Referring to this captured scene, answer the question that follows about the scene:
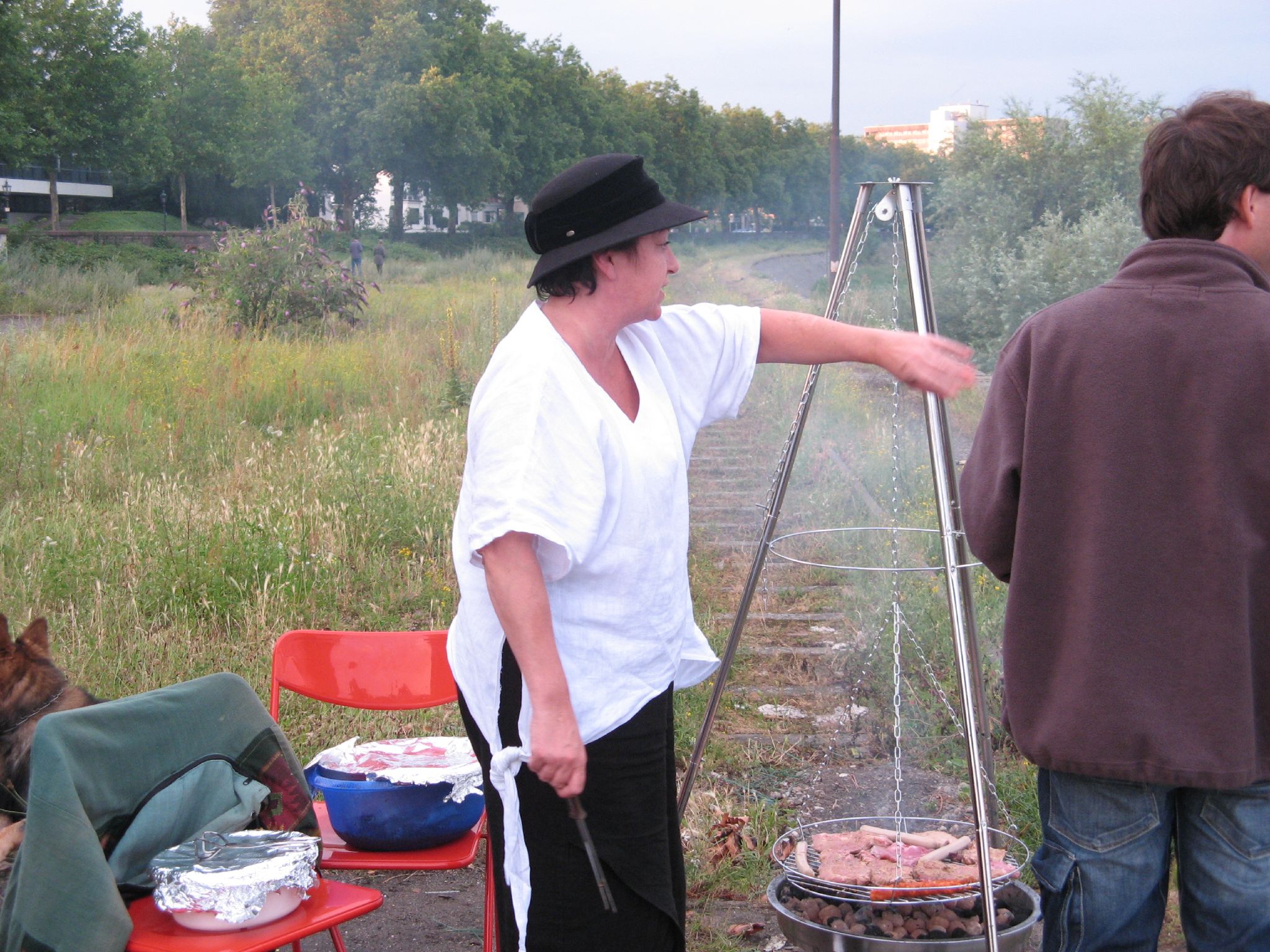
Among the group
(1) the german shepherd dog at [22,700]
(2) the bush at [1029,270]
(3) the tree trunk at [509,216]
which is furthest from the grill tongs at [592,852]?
(3) the tree trunk at [509,216]

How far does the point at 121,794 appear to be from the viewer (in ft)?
8.39

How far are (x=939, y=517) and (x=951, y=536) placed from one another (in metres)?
0.17

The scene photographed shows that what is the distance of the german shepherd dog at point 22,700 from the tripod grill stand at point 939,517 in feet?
6.55

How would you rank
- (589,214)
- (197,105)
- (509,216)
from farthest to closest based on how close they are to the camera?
1. (509,216)
2. (197,105)
3. (589,214)

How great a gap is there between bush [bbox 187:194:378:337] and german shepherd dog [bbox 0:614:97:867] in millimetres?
10504

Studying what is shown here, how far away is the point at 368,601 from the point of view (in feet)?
19.8

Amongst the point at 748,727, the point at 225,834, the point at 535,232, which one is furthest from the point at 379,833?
the point at 748,727

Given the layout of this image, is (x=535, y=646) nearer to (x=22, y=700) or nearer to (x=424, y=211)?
(x=22, y=700)

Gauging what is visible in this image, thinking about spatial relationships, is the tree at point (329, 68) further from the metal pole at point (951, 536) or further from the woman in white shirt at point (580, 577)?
the woman in white shirt at point (580, 577)

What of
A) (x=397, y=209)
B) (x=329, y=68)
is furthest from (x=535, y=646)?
(x=329, y=68)

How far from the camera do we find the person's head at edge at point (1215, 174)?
191 cm

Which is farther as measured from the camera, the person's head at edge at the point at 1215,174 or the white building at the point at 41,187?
the white building at the point at 41,187

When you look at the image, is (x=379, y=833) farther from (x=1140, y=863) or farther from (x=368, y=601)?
(x=368, y=601)

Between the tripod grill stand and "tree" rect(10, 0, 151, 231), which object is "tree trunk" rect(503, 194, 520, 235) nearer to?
"tree" rect(10, 0, 151, 231)
